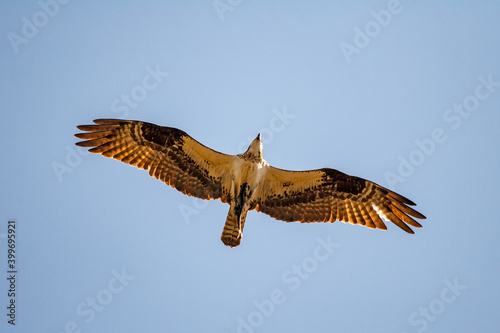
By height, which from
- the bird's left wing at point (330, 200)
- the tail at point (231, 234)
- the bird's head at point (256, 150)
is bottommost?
the tail at point (231, 234)

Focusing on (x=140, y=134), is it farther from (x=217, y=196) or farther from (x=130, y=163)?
(x=217, y=196)

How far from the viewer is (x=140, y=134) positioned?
14.5 metres

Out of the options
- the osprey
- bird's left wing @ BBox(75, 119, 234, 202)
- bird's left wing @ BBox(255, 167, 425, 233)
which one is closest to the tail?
the osprey

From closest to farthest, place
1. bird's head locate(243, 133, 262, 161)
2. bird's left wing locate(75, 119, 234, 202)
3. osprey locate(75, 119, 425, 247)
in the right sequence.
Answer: bird's head locate(243, 133, 262, 161) < osprey locate(75, 119, 425, 247) < bird's left wing locate(75, 119, 234, 202)

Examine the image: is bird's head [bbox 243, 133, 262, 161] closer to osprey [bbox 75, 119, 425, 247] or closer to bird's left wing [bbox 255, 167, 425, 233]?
osprey [bbox 75, 119, 425, 247]

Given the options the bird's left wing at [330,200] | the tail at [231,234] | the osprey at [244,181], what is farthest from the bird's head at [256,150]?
the tail at [231,234]

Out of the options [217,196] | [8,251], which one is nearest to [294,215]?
[217,196]

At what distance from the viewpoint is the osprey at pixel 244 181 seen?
560 inches

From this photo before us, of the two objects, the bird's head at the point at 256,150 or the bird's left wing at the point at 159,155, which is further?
the bird's left wing at the point at 159,155

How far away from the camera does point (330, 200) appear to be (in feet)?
48.4

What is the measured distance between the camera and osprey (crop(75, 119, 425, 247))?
14234mm

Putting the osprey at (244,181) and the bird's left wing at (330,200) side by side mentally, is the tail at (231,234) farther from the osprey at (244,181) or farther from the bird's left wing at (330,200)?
the bird's left wing at (330,200)

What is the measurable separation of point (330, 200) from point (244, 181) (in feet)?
6.72

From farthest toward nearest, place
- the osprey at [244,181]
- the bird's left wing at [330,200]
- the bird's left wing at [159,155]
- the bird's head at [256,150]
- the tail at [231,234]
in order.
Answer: the bird's left wing at [330,200] → the bird's left wing at [159,155] → the osprey at [244,181] → the bird's head at [256,150] → the tail at [231,234]
